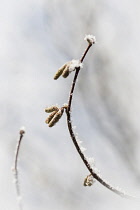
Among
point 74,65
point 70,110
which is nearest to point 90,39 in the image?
point 74,65

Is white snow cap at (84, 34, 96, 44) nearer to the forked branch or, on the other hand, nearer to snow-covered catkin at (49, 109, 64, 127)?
the forked branch

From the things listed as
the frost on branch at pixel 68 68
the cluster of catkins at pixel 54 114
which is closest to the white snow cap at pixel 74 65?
the frost on branch at pixel 68 68

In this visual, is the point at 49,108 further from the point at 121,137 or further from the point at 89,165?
the point at 121,137

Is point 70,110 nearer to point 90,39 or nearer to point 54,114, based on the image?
point 54,114

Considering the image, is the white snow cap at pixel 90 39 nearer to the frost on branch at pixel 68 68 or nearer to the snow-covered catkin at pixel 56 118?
the frost on branch at pixel 68 68

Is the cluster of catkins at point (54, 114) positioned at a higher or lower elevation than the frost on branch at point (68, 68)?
lower

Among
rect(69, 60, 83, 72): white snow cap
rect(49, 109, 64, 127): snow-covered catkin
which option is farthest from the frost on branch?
rect(49, 109, 64, 127): snow-covered catkin

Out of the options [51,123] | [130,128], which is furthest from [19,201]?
[130,128]

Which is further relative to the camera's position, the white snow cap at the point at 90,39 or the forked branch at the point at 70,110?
the white snow cap at the point at 90,39
